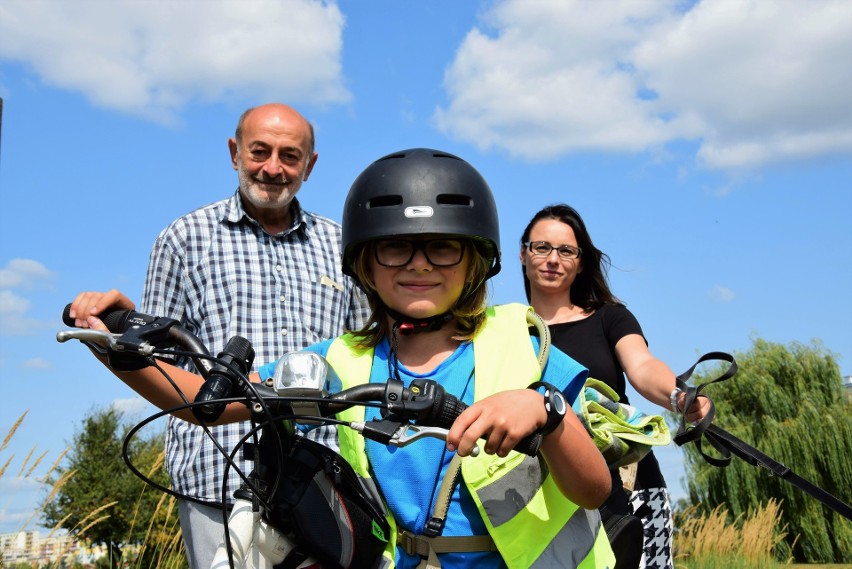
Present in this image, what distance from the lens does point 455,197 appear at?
3012mm

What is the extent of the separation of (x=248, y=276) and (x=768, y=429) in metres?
18.3

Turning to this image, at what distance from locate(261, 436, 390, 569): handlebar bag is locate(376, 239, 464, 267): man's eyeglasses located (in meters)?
0.71

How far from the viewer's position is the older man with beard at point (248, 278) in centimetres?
416

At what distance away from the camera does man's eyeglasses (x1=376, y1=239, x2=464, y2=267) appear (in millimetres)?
2932

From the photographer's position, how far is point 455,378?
2.76 metres

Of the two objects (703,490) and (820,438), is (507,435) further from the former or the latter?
(820,438)

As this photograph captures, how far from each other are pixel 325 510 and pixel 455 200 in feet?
3.67

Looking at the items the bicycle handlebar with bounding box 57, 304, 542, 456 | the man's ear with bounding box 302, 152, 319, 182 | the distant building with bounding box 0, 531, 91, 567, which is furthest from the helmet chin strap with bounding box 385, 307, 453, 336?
the distant building with bounding box 0, 531, 91, 567

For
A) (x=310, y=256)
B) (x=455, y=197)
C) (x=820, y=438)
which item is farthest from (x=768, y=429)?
(x=455, y=197)

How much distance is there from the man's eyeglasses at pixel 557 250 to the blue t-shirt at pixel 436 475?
2682mm

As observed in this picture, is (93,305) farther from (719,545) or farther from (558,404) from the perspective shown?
(719,545)

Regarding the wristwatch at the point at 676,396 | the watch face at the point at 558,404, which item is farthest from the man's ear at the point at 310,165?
the watch face at the point at 558,404

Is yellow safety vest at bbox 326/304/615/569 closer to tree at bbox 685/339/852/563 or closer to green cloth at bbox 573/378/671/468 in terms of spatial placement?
green cloth at bbox 573/378/671/468

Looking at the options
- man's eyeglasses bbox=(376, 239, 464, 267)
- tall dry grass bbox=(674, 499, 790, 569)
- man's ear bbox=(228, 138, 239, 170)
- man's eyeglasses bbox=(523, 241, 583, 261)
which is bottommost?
tall dry grass bbox=(674, 499, 790, 569)
